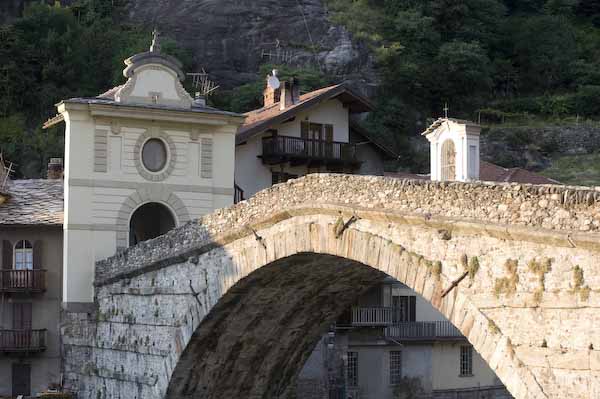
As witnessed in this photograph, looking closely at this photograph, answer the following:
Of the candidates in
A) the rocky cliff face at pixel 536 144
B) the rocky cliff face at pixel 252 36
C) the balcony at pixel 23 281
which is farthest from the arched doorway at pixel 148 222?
the rocky cliff face at pixel 252 36

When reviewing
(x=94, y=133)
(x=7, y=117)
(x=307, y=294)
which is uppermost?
(x=7, y=117)

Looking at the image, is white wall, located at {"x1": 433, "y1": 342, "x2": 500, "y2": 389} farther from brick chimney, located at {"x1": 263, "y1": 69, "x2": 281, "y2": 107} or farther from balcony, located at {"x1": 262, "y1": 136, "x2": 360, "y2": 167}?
brick chimney, located at {"x1": 263, "y1": 69, "x2": 281, "y2": 107}

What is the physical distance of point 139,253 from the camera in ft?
92.4

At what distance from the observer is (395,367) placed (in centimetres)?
3903

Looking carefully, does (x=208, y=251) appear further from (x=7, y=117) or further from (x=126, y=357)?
(x=7, y=117)

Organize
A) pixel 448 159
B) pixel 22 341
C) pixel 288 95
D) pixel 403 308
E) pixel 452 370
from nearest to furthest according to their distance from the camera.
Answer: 1. pixel 22 341
2. pixel 448 159
3. pixel 403 308
4. pixel 452 370
5. pixel 288 95

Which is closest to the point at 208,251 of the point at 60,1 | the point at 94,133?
the point at 94,133

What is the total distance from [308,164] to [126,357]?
13659 millimetres

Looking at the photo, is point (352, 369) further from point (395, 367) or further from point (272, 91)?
point (272, 91)

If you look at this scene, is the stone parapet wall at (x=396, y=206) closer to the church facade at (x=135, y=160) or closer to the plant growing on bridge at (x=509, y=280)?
the plant growing on bridge at (x=509, y=280)

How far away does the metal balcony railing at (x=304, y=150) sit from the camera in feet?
129

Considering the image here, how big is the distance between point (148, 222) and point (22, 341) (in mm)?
5199

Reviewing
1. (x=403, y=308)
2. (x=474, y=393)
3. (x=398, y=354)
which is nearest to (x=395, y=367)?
(x=398, y=354)

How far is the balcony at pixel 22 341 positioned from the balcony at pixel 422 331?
37.6 feet
